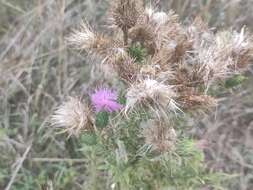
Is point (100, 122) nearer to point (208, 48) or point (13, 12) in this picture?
point (208, 48)

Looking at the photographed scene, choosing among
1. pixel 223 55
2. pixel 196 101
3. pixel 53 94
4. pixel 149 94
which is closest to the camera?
pixel 149 94

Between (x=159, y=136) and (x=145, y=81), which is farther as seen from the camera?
(x=159, y=136)

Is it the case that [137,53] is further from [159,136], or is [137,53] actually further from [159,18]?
[159,136]

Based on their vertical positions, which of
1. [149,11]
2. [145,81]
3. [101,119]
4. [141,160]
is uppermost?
[149,11]

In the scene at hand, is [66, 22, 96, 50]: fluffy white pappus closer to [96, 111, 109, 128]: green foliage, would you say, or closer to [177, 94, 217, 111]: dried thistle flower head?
[96, 111, 109, 128]: green foliage

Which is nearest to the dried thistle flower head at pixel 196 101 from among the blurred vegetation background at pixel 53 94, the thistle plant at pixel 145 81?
the thistle plant at pixel 145 81

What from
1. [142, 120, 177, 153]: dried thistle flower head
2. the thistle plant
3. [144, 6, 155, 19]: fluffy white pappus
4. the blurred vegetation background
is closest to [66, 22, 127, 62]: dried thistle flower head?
the thistle plant

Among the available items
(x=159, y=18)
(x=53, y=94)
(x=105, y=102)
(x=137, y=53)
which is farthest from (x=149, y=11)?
(x=53, y=94)

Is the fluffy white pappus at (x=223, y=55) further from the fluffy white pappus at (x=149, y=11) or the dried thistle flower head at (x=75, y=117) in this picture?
the dried thistle flower head at (x=75, y=117)
